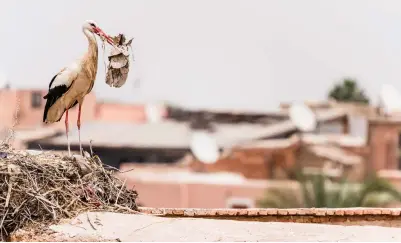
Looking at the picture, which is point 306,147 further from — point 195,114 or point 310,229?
point 310,229

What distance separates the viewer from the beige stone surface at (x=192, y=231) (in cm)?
636

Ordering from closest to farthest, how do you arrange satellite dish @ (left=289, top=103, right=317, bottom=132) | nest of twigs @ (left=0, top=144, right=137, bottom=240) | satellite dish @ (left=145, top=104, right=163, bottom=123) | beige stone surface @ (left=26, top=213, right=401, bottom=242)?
beige stone surface @ (left=26, top=213, right=401, bottom=242), nest of twigs @ (left=0, top=144, right=137, bottom=240), satellite dish @ (left=289, top=103, right=317, bottom=132), satellite dish @ (left=145, top=104, right=163, bottom=123)

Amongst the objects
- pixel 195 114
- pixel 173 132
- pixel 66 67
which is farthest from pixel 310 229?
pixel 195 114

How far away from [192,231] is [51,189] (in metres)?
1.11

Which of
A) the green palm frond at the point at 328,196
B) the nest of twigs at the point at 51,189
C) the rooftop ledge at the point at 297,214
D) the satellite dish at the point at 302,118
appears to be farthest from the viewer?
the satellite dish at the point at 302,118

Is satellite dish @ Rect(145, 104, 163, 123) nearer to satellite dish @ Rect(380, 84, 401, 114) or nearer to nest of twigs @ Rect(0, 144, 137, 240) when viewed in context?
satellite dish @ Rect(380, 84, 401, 114)

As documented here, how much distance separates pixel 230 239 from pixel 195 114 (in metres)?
28.3

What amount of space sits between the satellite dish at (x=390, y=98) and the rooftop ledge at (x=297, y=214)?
1875 centimetres

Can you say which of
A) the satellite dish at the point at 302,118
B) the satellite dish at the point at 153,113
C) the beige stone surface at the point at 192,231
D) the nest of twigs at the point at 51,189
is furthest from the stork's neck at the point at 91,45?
the satellite dish at the point at 153,113

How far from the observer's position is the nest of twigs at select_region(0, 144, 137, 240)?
22.0 feet

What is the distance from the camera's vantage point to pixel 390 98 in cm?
2716

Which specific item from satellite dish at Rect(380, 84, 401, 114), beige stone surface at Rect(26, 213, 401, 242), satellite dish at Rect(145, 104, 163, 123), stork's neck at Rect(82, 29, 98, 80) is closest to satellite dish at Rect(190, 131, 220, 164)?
satellite dish at Rect(380, 84, 401, 114)

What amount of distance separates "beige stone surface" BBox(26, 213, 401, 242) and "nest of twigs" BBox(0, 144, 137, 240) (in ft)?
0.74

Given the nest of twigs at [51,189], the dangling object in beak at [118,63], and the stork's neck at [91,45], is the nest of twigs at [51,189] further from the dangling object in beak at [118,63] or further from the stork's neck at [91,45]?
the stork's neck at [91,45]
